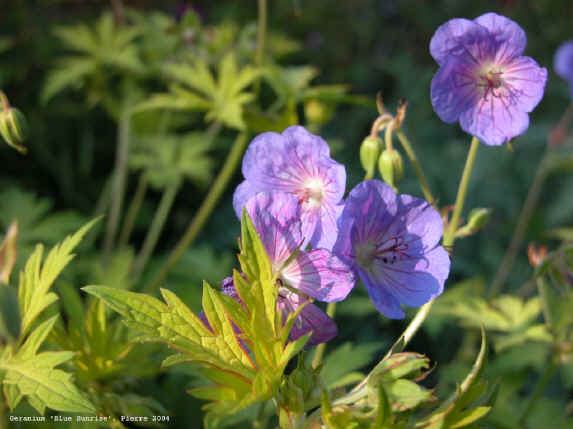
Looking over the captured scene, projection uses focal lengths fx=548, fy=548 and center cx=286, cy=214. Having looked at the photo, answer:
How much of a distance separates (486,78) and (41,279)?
34.8 inches

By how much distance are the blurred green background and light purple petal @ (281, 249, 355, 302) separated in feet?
2.82

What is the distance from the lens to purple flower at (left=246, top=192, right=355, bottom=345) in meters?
0.82

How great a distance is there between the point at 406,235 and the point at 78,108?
207 cm

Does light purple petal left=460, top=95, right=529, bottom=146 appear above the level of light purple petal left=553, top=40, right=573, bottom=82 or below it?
above

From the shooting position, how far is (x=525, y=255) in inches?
110

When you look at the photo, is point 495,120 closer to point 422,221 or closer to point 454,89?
point 454,89

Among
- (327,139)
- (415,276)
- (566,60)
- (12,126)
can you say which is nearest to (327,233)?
(415,276)

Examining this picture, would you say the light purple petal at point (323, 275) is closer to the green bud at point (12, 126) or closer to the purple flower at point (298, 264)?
the purple flower at point (298, 264)

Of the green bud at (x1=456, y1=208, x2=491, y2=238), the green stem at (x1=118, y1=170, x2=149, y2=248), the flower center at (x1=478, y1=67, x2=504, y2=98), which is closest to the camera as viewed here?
the flower center at (x1=478, y1=67, x2=504, y2=98)

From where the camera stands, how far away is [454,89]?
983 millimetres

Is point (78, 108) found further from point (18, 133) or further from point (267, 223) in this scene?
point (267, 223)

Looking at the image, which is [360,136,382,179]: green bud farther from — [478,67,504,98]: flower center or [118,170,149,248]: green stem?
[118,170,149,248]: green stem

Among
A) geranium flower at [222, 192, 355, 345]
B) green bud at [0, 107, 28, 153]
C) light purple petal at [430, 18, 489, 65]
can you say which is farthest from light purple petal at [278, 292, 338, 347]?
green bud at [0, 107, 28, 153]

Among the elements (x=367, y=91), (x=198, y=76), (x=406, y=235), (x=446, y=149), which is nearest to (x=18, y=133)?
(x=198, y=76)
